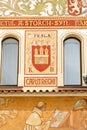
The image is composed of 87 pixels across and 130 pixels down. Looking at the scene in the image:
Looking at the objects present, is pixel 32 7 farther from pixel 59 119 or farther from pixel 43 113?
pixel 59 119

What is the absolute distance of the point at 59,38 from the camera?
49.3 feet

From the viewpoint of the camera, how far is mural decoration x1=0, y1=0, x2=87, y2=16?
15.3 m

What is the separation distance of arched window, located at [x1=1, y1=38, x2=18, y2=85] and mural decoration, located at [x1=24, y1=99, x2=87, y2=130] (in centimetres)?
150

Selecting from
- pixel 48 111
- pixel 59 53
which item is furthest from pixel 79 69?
pixel 48 111

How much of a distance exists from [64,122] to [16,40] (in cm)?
346

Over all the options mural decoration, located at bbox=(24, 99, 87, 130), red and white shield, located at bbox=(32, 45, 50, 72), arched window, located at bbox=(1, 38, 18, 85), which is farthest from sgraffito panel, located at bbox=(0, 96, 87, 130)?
red and white shield, located at bbox=(32, 45, 50, 72)

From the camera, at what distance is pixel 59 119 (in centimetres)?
1371

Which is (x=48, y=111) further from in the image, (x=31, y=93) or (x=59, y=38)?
(x=59, y=38)

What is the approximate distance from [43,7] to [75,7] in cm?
113

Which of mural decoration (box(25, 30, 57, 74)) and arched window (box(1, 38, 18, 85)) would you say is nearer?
mural decoration (box(25, 30, 57, 74))

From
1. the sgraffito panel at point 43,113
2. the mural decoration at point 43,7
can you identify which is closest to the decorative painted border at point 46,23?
the mural decoration at point 43,7

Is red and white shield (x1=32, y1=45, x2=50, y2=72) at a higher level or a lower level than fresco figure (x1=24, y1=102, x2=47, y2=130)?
higher

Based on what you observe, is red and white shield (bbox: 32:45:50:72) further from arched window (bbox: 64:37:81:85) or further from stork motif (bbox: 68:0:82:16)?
stork motif (bbox: 68:0:82:16)

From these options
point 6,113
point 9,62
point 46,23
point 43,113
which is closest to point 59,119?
point 43,113
